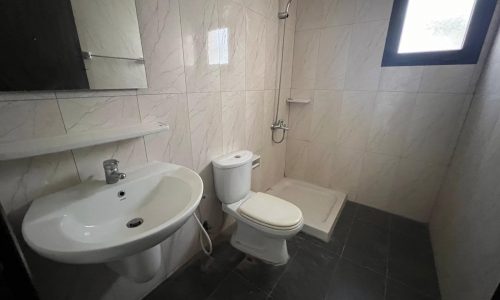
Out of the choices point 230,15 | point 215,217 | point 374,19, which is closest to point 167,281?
point 215,217

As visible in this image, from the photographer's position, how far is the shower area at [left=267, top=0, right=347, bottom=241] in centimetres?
182

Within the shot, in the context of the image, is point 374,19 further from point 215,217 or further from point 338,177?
point 215,217

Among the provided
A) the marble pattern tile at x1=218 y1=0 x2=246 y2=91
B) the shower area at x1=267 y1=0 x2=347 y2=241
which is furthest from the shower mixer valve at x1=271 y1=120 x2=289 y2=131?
the marble pattern tile at x1=218 y1=0 x2=246 y2=91

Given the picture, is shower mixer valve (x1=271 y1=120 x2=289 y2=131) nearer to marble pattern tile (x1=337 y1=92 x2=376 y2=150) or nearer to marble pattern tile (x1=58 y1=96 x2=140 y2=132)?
marble pattern tile (x1=337 y1=92 x2=376 y2=150)

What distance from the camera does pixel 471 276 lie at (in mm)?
1009

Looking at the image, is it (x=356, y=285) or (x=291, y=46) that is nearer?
(x=356, y=285)

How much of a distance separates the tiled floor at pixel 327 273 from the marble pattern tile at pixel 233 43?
128cm

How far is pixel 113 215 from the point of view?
2.92 ft

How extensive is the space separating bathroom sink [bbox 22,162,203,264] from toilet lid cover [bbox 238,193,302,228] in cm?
53

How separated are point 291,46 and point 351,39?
56 cm

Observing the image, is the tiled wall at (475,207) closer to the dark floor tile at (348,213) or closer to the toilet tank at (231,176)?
the dark floor tile at (348,213)

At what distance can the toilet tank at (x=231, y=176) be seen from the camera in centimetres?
143

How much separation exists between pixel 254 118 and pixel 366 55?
115cm

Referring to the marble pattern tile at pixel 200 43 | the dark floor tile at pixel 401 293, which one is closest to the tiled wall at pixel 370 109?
the dark floor tile at pixel 401 293
